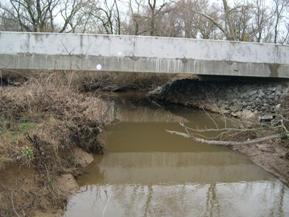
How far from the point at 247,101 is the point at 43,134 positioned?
37.3 ft

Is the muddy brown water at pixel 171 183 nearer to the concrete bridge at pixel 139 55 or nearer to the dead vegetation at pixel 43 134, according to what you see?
the dead vegetation at pixel 43 134

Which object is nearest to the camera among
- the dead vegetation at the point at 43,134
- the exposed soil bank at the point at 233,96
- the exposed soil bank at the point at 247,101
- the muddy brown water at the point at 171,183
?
the dead vegetation at the point at 43,134

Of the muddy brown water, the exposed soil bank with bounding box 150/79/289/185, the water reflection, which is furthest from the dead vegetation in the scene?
the exposed soil bank with bounding box 150/79/289/185

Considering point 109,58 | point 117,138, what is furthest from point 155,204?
point 109,58

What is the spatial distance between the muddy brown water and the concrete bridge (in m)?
3.11

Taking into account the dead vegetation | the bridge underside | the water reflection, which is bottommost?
the water reflection

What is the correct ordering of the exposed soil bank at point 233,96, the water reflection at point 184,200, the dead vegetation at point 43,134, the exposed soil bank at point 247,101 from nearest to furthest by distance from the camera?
the dead vegetation at point 43,134
the water reflection at point 184,200
the exposed soil bank at point 247,101
the exposed soil bank at point 233,96

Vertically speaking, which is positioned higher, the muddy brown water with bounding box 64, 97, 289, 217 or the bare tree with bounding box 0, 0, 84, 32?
the bare tree with bounding box 0, 0, 84, 32

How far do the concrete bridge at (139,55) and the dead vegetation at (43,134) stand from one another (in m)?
4.79

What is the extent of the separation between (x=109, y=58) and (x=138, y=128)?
2837 mm

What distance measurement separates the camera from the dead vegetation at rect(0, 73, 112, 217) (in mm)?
6715

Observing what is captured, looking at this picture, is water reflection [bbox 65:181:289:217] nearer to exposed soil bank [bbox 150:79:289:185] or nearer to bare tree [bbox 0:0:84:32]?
exposed soil bank [bbox 150:79:289:185]

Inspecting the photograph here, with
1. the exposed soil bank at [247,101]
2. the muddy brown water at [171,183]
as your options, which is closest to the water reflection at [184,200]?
the muddy brown water at [171,183]

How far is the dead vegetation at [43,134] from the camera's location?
6715 mm
